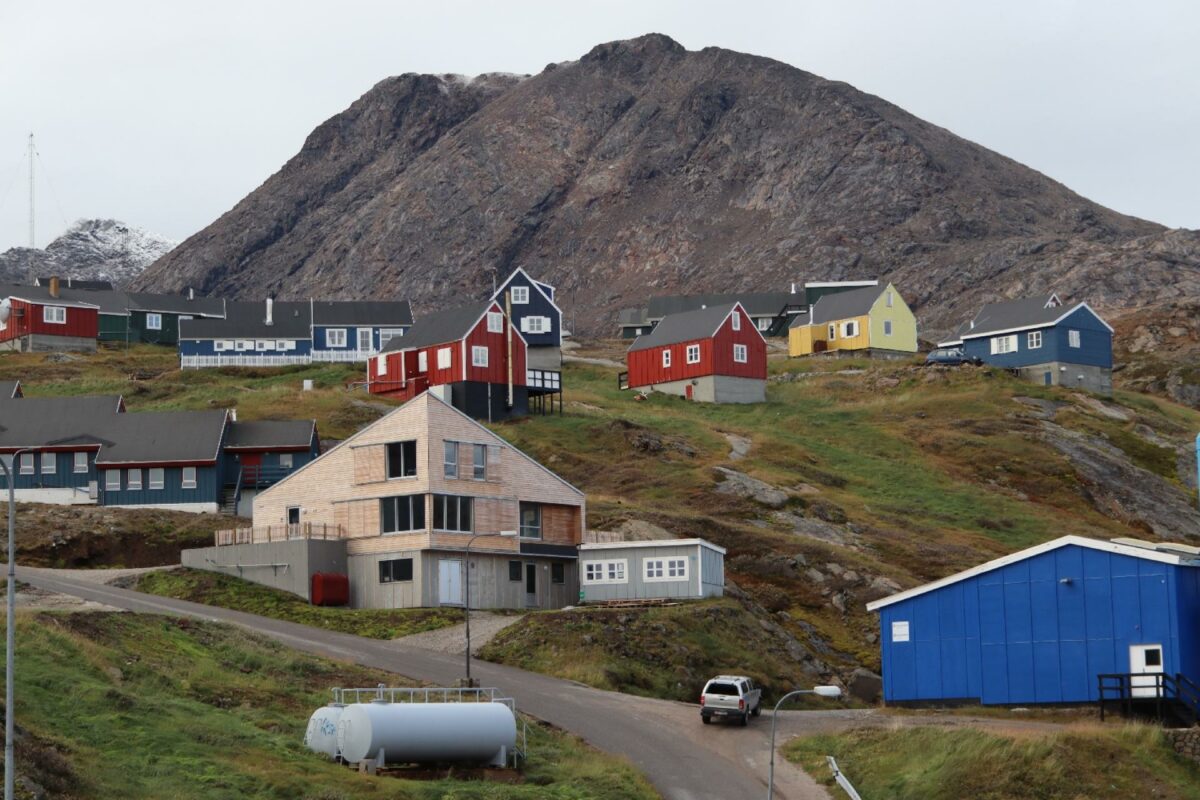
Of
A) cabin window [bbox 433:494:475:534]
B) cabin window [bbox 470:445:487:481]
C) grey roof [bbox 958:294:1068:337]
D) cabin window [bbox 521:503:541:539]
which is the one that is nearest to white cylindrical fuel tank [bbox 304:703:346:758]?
cabin window [bbox 433:494:475:534]

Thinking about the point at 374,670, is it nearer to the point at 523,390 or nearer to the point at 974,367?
the point at 523,390

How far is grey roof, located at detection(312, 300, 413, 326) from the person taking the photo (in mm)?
160837

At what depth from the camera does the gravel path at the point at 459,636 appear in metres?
67.0

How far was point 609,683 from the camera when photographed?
6328 cm

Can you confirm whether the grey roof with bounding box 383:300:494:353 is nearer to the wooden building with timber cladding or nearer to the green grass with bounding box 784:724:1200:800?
the wooden building with timber cladding

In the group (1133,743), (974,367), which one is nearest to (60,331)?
(974,367)

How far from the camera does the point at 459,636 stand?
68.4 m

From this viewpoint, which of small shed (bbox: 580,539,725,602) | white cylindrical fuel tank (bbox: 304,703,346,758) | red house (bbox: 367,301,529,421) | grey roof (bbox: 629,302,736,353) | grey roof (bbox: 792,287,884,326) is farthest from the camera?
grey roof (bbox: 792,287,884,326)

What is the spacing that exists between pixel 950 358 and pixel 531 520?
74.3m

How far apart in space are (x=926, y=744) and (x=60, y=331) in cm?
12867

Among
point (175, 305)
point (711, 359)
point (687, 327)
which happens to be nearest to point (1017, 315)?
point (687, 327)

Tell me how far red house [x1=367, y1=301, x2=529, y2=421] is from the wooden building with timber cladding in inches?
1475

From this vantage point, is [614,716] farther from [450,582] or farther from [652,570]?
[450,582]

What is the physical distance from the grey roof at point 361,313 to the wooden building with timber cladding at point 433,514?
3133 inches
